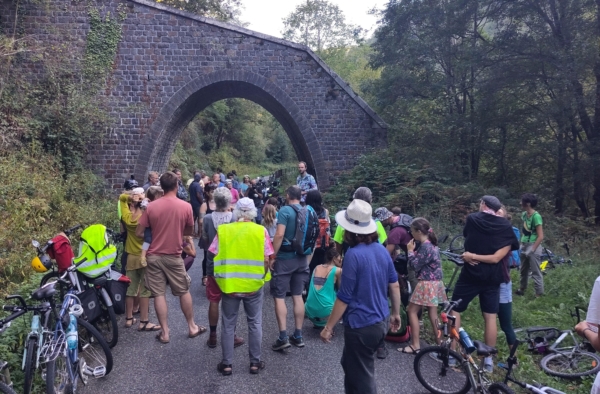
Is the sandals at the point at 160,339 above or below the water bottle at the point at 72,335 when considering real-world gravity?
below

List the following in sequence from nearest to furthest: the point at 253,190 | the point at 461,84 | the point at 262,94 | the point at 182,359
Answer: the point at 182,359 < the point at 253,190 < the point at 461,84 < the point at 262,94

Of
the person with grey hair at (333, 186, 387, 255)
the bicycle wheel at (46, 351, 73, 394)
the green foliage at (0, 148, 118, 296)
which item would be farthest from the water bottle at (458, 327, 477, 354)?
the green foliage at (0, 148, 118, 296)

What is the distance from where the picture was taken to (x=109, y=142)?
14664 mm

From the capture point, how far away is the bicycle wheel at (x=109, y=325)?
4.96m

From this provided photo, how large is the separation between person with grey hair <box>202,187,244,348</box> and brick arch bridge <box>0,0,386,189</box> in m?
9.66

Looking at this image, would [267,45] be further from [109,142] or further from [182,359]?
[182,359]

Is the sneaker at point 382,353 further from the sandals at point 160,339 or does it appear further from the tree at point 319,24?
the tree at point 319,24

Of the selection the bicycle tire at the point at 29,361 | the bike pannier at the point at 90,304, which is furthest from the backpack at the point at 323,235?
the bicycle tire at the point at 29,361

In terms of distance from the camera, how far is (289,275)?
5.11 m

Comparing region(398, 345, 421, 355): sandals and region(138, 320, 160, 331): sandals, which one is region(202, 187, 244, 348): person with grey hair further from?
region(398, 345, 421, 355): sandals

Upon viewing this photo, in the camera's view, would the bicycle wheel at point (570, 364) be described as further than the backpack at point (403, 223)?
No

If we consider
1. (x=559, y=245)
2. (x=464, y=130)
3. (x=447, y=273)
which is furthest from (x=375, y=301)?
(x=464, y=130)

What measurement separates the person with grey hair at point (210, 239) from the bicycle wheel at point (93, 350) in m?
1.10

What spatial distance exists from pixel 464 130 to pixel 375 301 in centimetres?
1196
